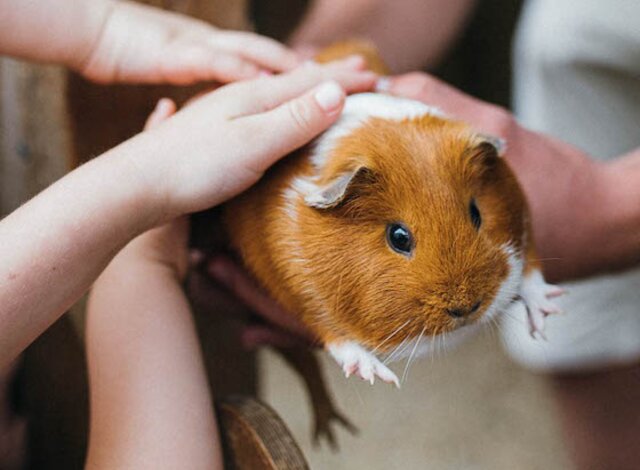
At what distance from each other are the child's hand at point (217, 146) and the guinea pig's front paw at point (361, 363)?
0.51ft

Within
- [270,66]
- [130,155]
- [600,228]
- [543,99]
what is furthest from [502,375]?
[130,155]

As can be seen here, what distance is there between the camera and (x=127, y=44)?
30.7 inches

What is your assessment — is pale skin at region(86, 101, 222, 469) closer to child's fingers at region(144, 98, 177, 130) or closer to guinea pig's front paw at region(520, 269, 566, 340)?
child's fingers at region(144, 98, 177, 130)

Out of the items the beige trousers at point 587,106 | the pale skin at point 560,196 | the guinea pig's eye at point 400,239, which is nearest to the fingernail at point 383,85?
the pale skin at point 560,196

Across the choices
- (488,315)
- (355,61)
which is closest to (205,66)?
(355,61)

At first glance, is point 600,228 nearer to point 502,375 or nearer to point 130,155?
point 502,375

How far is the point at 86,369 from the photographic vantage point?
71 cm

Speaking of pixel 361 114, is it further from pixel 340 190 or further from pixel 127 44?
pixel 127 44

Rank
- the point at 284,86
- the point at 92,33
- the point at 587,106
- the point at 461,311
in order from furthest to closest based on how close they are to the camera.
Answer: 1. the point at 587,106
2. the point at 92,33
3. the point at 284,86
4. the point at 461,311

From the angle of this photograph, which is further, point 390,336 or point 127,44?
point 127,44

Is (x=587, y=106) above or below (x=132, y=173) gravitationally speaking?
below

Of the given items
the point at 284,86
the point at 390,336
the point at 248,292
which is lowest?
the point at 248,292

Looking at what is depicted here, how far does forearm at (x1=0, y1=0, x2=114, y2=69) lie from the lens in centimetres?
73

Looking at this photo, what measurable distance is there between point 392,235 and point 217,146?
16 centimetres
